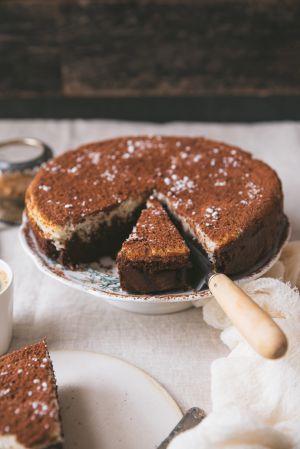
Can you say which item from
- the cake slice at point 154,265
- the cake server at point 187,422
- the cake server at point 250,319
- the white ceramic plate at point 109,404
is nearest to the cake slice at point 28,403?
the white ceramic plate at point 109,404

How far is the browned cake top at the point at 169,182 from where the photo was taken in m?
2.07

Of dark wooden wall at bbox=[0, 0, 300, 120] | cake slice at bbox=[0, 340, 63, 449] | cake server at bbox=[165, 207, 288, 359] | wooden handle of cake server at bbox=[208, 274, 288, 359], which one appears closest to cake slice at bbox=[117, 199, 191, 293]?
cake server at bbox=[165, 207, 288, 359]

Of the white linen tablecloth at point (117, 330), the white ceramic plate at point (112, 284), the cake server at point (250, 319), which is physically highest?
the cake server at point (250, 319)

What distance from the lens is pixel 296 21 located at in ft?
11.2

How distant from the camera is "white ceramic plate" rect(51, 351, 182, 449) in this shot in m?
1.58

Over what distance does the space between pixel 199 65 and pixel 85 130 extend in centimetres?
80

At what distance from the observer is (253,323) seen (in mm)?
1497

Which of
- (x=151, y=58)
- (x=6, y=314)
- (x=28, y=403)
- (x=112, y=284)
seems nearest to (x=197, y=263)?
(x=112, y=284)

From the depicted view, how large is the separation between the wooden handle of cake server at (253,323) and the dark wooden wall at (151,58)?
2190 mm

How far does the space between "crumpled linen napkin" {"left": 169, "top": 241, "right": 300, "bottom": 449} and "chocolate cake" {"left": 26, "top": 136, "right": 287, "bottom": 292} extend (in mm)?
209

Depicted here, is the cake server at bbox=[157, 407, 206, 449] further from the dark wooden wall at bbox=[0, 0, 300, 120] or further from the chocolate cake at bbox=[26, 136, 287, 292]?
the dark wooden wall at bbox=[0, 0, 300, 120]

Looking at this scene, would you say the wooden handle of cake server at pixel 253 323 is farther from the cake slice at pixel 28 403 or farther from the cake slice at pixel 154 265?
the cake slice at pixel 28 403

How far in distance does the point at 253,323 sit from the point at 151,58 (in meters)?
2.43

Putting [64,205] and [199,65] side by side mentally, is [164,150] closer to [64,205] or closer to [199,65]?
[64,205]
